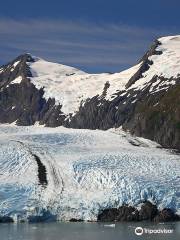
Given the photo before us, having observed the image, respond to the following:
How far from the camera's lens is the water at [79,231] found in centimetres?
5569

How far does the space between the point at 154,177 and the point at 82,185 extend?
24.6 feet

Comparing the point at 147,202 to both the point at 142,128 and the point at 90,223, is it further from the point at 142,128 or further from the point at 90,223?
the point at 142,128

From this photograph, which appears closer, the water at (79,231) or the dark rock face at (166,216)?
the water at (79,231)

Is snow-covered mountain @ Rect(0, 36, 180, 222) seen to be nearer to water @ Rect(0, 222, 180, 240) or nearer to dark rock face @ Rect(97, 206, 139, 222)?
dark rock face @ Rect(97, 206, 139, 222)

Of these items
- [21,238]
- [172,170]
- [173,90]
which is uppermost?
[173,90]

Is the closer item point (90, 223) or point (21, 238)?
point (21, 238)

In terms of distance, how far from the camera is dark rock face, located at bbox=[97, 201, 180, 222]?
216 ft

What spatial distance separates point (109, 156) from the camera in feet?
270

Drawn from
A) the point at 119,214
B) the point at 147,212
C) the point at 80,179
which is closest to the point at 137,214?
the point at 147,212

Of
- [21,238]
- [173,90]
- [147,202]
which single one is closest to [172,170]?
[147,202]

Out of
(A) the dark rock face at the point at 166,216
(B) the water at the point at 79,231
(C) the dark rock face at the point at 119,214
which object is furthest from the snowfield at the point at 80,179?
(B) the water at the point at 79,231

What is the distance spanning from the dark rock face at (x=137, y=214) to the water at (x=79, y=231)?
1.67m

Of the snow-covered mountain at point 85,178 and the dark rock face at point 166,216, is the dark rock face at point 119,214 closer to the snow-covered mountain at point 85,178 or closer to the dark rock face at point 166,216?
the snow-covered mountain at point 85,178

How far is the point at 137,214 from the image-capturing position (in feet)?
217
